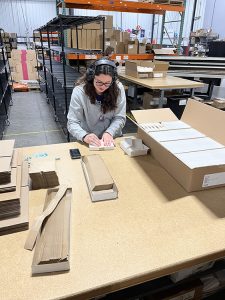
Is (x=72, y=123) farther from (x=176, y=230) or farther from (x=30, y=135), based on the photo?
(x=30, y=135)

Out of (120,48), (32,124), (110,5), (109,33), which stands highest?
(110,5)

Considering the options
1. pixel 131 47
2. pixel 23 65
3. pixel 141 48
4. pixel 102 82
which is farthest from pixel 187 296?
pixel 23 65

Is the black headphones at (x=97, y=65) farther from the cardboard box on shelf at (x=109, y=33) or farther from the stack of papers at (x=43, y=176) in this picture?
the cardboard box on shelf at (x=109, y=33)

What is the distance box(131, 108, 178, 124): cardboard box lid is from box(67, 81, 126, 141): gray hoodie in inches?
12.8

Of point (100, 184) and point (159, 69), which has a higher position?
point (159, 69)

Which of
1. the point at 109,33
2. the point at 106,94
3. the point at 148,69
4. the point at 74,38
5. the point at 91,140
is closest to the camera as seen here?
the point at 91,140

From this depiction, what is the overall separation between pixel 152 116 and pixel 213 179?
0.52 m

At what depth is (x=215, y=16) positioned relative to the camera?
24.2 ft

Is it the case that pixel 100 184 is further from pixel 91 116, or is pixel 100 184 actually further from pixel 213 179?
pixel 91 116

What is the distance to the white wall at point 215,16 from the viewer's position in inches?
281

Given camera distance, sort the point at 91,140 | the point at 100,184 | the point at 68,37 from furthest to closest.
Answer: the point at 68,37
the point at 91,140
the point at 100,184

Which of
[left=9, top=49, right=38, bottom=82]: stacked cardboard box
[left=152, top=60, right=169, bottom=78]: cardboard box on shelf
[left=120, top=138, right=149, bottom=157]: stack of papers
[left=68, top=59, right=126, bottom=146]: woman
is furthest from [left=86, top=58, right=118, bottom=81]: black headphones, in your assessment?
[left=9, top=49, right=38, bottom=82]: stacked cardboard box

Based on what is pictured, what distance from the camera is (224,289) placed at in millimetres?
1282

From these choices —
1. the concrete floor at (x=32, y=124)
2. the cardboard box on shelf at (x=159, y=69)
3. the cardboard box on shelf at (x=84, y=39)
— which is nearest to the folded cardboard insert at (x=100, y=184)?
the concrete floor at (x=32, y=124)
